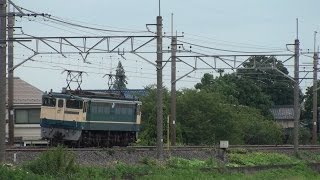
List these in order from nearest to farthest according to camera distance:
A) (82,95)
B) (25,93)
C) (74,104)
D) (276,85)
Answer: (74,104)
(82,95)
(25,93)
(276,85)

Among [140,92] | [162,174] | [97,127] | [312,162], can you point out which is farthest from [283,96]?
[162,174]

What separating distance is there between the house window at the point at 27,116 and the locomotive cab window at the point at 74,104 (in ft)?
61.8

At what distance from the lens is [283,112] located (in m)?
89.9

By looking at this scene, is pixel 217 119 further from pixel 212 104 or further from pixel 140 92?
pixel 140 92

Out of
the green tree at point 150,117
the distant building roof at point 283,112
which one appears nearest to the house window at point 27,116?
the green tree at point 150,117

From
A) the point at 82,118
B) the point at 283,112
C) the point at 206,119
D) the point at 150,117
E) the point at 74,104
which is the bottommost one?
the point at 206,119

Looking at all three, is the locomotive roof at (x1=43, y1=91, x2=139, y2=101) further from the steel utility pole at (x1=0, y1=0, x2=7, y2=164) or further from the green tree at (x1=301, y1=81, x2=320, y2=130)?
the green tree at (x1=301, y1=81, x2=320, y2=130)

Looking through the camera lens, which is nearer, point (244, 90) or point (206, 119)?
point (206, 119)

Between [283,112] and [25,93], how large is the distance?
44.3 m

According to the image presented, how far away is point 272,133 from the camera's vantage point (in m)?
66.0

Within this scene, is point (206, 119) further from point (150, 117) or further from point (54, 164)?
point (54, 164)

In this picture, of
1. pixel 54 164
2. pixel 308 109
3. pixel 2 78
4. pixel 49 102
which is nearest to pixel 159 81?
pixel 49 102

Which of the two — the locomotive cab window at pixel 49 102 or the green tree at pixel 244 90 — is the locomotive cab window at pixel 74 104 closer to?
the locomotive cab window at pixel 49 102

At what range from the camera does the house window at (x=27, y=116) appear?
169ft
